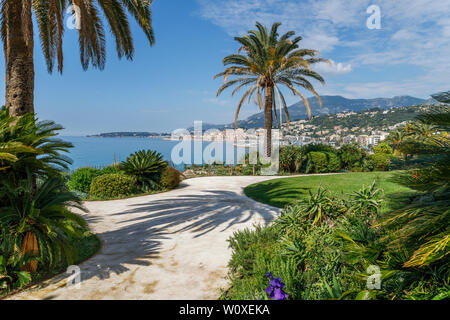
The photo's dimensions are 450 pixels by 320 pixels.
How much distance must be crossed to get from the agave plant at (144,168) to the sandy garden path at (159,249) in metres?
2.56

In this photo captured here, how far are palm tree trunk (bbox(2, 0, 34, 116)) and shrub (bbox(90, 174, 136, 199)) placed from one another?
5421 mm

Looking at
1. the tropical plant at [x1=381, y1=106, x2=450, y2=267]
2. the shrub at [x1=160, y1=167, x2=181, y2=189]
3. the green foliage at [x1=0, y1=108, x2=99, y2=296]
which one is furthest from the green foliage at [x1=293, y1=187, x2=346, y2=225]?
the shrub at [x1=160, y1=167, x2=181, y2=189]

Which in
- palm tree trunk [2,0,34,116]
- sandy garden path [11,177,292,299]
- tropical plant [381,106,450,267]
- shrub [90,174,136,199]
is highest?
palm tree trunk [2,0,34,116]

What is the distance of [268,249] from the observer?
4035mm

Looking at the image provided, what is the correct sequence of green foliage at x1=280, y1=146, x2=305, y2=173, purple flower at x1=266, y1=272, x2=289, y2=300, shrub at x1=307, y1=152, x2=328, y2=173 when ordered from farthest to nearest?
green foliage at x1=280, y1=146, x2=305, y2=173
shrub at x1=307, y1=152, x2=328, y2=173
purple flower at x1=266, y1=272, x2=289, y2=300

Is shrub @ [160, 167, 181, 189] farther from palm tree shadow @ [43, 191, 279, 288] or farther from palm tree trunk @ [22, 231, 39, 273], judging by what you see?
palm tree trunk @ [22, 231, 39, 273]

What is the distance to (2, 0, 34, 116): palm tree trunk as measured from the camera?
5406mm

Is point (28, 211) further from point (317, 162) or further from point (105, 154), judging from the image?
point (105, 154)

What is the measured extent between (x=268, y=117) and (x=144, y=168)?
958 centimetres

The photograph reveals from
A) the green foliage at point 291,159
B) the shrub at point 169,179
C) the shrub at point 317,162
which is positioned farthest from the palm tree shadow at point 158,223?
the shrub at point 317,162

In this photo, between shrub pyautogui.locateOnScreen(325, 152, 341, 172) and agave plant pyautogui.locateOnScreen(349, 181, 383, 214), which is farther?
shrub pyautogui.locateOnScreen(325, 152, 341, 172)

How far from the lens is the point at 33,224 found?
3.58 m
